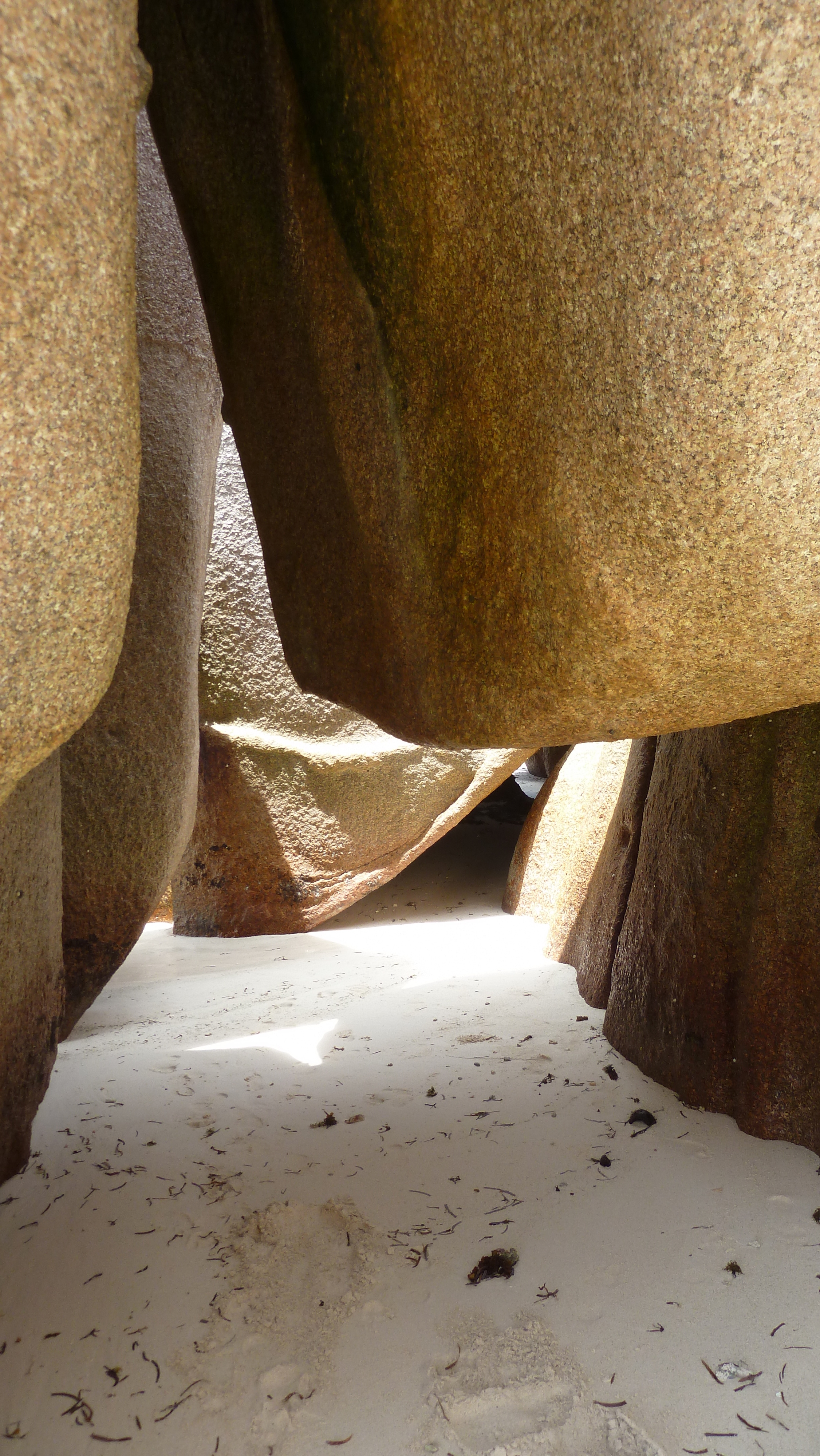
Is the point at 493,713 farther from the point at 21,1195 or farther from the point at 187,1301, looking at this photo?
the point at 21,1195

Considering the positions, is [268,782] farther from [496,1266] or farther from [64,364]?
[64,364]

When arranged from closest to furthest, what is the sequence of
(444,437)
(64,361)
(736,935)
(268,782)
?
1. (64,361)
2. (444,437)
3. (736,935)
4. (268,782)

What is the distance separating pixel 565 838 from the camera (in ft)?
13.6

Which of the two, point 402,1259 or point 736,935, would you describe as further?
point 736,935

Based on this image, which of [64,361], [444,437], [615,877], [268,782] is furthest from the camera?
[268,782]

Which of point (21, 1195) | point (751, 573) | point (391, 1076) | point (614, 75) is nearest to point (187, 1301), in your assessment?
point (21, 1195)

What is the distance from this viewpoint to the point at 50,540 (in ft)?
2.75

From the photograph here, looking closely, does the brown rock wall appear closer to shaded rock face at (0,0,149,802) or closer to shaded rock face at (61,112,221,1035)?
shaded rock face at (61,112,221,1035)

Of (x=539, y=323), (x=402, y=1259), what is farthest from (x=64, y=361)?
(x=402, y=1259)

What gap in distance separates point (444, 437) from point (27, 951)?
1.34 metres

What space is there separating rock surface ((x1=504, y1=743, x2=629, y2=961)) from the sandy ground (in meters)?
1.02

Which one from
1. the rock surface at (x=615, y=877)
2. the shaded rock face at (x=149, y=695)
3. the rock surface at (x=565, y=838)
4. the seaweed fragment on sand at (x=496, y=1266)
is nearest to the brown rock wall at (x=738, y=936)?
the rock surface at (x=615, y=877)

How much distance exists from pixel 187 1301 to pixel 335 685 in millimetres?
1217

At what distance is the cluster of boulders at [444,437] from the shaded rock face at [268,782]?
151cm
